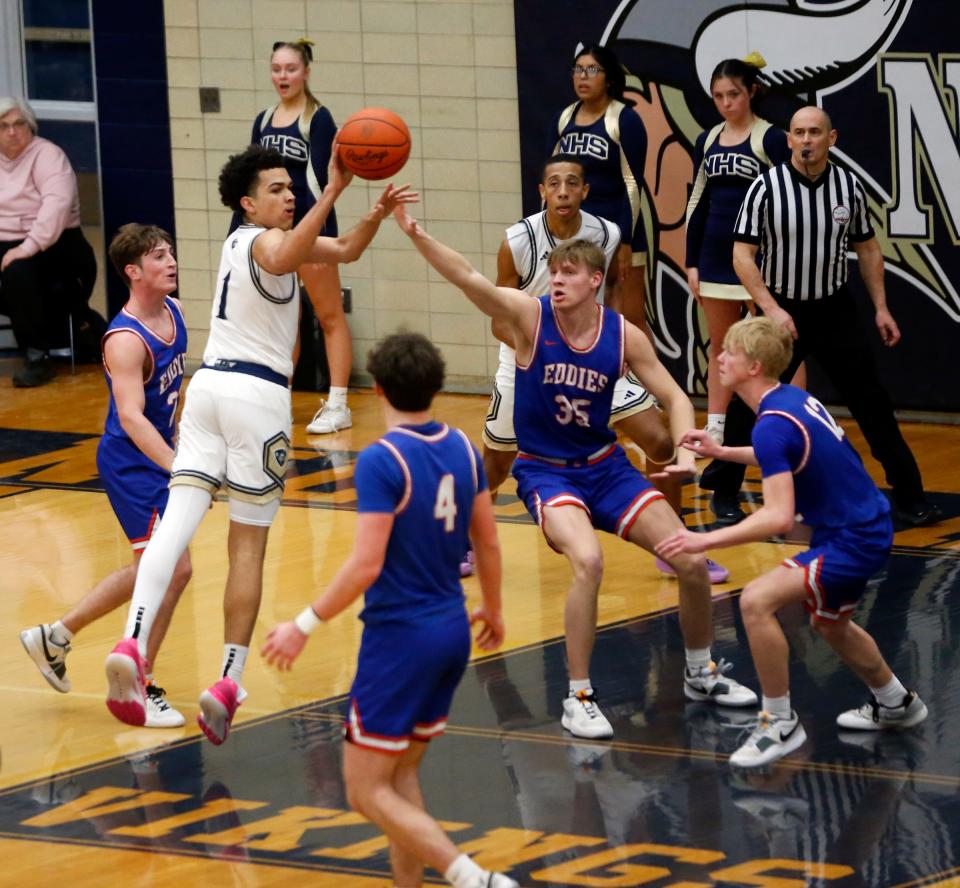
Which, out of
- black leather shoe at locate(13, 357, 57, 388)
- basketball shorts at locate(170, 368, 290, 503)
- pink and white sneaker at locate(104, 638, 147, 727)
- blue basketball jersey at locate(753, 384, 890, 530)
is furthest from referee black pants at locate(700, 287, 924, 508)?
black leather shoe at locate(13, 357, 57, 388)

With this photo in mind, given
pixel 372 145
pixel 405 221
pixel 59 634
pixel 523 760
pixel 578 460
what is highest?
pixel 372 145

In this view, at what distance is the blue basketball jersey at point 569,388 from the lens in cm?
739

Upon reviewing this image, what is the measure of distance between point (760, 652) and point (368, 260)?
7478 mm

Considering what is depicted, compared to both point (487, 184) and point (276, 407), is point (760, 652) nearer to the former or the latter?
point (276, 407)

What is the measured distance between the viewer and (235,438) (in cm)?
715

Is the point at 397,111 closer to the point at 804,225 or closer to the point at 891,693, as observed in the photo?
the point at 804,225

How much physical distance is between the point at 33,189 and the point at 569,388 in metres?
7.80

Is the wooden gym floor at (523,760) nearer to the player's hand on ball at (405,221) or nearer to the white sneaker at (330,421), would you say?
the player's hand on ball at (405,221)

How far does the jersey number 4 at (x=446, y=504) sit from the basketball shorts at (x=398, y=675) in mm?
250

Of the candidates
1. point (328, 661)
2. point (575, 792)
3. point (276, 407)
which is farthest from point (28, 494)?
point (575, 792)

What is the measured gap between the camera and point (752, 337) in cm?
672

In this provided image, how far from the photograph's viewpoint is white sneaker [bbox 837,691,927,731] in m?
6.94

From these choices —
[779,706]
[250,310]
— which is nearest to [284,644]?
[779,706]

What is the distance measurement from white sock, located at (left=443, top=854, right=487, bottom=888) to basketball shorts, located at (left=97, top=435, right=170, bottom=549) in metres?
2.70
